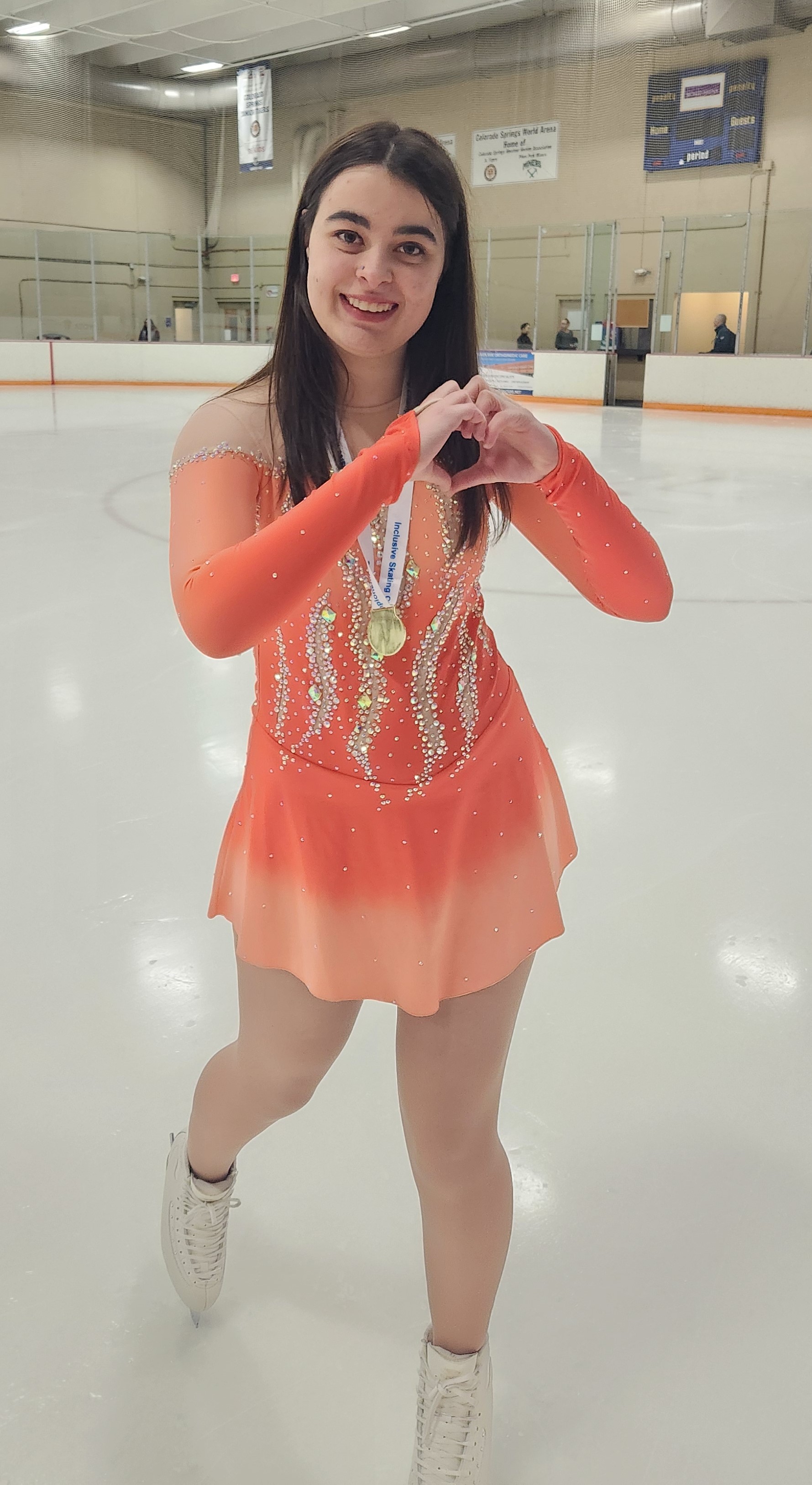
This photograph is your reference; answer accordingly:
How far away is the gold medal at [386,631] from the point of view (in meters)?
1.16

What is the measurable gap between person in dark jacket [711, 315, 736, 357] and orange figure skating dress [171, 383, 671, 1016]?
1598 cm

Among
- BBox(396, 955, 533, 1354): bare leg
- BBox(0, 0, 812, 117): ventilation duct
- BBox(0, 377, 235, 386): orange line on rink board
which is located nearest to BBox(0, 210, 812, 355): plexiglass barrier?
BBox(0, 377, 235, 386): orange line on rink board

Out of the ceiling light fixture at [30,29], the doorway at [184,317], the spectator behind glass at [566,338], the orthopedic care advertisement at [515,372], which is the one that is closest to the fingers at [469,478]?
the orthopedic care advertisement at [515,372]

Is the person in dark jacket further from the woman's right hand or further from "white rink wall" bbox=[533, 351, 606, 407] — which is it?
the woman's right hand

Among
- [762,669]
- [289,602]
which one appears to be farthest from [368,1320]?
[762,669]

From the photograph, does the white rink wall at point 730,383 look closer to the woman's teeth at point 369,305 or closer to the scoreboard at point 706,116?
the scoreboard at point 706,116

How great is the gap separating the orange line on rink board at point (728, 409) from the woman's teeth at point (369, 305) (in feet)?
50.1

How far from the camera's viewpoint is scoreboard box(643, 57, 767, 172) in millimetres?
16469

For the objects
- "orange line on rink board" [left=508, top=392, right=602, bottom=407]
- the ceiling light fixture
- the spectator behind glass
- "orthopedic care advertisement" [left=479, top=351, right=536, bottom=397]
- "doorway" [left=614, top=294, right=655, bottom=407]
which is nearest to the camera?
"orange line on rink board" [left=508, top=392, right=602, bottom=407]

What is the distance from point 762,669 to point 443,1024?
→ 10.1 ft

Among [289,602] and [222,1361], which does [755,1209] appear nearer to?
[222,1361]

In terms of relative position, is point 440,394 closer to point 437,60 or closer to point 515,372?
point 515,372

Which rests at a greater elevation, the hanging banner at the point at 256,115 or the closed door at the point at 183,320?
the hanging banner at the point at 256,115

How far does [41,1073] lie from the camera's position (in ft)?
6.15
